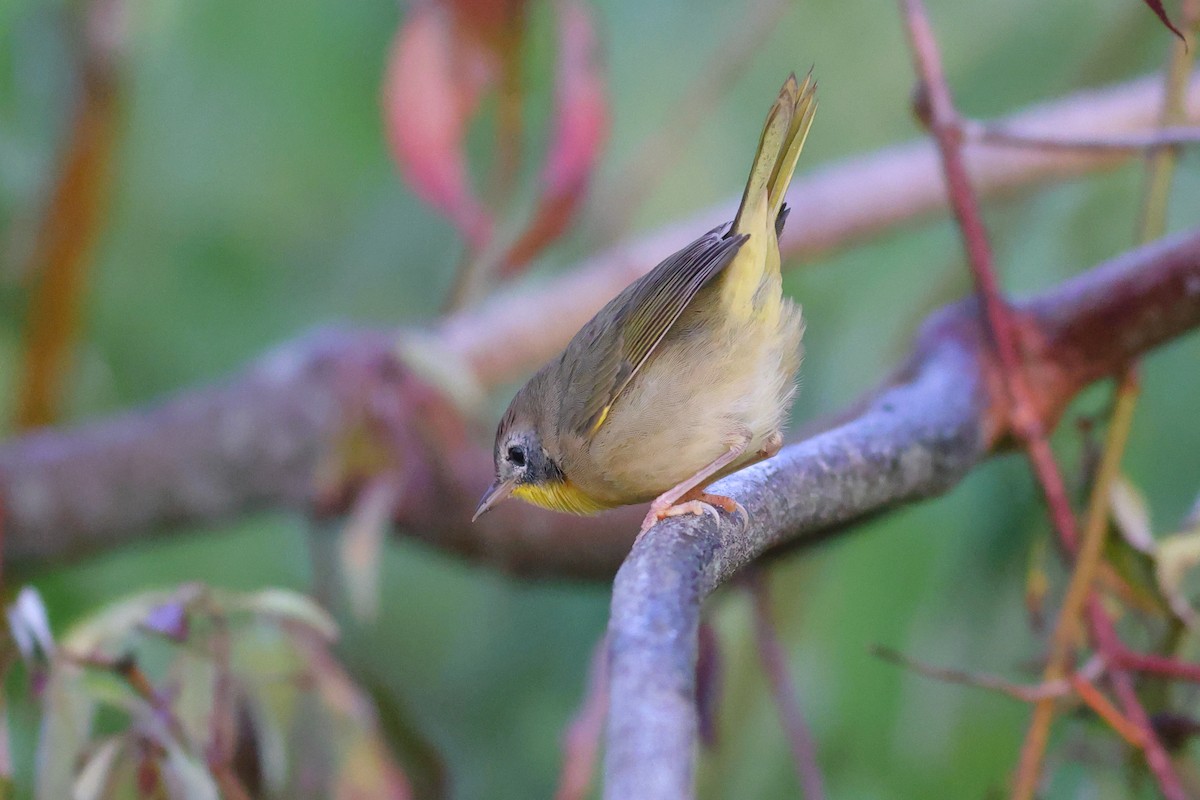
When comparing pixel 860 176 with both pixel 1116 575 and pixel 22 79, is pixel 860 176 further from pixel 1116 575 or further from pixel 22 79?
pixel 22 79

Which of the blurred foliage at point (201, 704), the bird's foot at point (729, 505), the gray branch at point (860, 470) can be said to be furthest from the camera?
the blurred foliage at point (201, 704)

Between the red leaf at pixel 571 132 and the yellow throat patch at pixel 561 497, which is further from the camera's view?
the red leaf at pixel 571 132

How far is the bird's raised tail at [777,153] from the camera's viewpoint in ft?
3.98

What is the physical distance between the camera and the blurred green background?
2.39 metres

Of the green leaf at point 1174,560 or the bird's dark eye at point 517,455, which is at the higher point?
the bird's dark eye at point 517,455

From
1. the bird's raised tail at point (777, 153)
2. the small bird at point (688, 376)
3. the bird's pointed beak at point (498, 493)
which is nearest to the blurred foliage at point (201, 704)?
the bird's pointed beak at point (498, 493)

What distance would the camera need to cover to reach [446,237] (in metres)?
3.61

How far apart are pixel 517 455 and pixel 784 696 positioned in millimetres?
617

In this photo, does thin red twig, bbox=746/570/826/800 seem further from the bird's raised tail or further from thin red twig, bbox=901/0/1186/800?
the bird's raised tail

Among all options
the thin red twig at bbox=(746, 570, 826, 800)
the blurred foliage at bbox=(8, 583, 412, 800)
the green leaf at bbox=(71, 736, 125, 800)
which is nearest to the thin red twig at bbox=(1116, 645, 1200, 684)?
the thin red twig at bbox=(746, 570, 826, 800)

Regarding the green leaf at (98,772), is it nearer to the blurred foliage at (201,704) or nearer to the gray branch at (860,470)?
the blurred foliage at (201,704)

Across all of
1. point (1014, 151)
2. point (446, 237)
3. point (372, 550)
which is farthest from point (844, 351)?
point (446, 237)

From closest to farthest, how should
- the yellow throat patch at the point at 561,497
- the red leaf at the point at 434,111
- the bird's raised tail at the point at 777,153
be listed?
the bird's raised tail at the point at 777,153
the yellow throat patch at the point at 561,497
the red leaf at the point at 434,111

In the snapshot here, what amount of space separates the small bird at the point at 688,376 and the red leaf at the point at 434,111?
89cm
